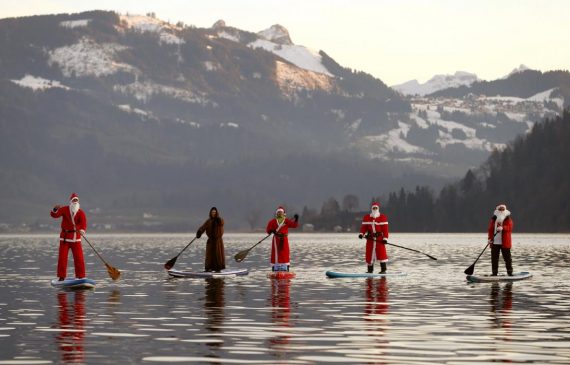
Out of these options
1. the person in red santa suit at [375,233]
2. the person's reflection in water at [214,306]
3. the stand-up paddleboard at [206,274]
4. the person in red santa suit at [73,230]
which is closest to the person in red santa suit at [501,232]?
the person in red santa suit at [375,233]

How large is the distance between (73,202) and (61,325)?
18161 mm

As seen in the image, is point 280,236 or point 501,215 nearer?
point 501,215

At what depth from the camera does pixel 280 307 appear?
42500mm

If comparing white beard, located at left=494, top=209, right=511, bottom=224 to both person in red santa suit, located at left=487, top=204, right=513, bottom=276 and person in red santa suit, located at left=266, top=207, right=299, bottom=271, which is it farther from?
person in red santa suit, located at left=266, top=207, right=299, bottom=271

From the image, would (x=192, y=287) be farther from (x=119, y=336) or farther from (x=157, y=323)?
(x=119, y=336)

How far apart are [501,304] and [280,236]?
19139mm

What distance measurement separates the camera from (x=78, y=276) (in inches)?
2105

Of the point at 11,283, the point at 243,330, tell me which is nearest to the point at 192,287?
the point at 11,283

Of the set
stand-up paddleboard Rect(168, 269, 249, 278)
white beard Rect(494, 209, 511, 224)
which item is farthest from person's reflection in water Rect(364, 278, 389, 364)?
stand-up paddleboard Rect(168, 269, 249, 278)

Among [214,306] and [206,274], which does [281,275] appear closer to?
[206,274]

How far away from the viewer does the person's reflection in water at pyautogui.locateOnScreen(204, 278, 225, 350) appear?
34.1 meters

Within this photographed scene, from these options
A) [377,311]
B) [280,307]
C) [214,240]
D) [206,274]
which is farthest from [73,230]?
[377,311]

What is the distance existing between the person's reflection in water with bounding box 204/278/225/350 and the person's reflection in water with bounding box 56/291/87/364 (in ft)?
10.2

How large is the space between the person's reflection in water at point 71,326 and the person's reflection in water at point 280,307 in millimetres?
4485
